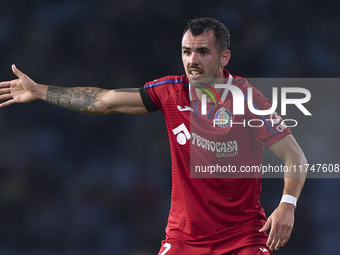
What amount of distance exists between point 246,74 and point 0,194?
13.2 ft

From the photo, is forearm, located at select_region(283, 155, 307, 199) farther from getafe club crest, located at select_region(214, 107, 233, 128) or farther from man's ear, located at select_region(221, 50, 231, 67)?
man's ear, located at select_region(221, 50, 231, 67)

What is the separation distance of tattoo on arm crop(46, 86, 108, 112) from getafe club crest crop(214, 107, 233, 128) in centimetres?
92

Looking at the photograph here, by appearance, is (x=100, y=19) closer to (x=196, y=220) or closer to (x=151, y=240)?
(x=151, y=240)

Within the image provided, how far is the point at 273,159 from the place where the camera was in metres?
7.11

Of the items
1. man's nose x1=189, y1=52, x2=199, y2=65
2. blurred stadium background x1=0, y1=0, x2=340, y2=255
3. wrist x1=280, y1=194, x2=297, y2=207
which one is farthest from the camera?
blurred stadium background x1=0, y1=0, x2=340, y2=255

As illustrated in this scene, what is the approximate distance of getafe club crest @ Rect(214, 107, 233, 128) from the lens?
3.46 metres

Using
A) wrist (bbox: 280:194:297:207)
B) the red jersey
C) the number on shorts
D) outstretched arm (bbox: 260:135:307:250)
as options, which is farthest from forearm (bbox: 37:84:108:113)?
wrist (bbox: 280:194:297:207)

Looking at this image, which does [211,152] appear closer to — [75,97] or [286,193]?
[286,193]

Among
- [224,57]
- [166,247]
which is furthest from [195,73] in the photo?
[166,247]

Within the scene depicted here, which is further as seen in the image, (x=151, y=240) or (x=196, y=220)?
(x=151, y=240)

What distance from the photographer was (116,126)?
24.6 feet

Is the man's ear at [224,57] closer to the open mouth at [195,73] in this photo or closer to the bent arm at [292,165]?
the open mouth at [195,73]

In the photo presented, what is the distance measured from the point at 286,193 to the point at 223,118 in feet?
2.18

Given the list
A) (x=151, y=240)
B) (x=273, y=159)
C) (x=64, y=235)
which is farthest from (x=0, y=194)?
(x=273, y=159)
